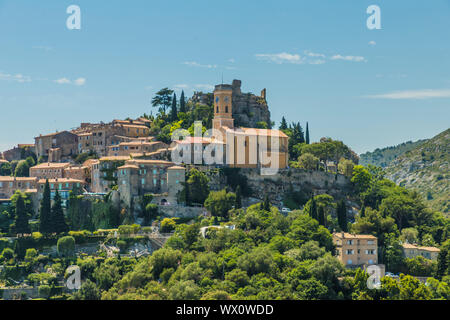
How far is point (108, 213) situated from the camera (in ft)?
225

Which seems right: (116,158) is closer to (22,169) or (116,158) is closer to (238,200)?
(238,200)

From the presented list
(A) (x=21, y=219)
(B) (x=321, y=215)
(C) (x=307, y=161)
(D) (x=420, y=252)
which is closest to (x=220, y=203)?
(B) (x=321, y=215)

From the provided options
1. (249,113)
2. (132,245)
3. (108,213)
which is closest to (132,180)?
(108,213)

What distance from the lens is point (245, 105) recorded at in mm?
95250

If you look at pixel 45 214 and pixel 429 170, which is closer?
pixel 45 214

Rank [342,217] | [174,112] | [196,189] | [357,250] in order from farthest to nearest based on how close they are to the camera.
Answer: [174,112]
[196,189]
[342,217]
[357,250]

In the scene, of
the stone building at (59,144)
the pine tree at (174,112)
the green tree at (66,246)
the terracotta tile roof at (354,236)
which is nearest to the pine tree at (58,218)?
the green tree at (66,246)

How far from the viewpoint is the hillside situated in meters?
158

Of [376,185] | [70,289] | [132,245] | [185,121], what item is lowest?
[70,289]

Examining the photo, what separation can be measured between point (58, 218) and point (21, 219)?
4073 mm

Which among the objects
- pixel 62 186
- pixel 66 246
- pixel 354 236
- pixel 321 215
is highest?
pixel 62 186

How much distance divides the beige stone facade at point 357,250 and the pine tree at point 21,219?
33.4 metres

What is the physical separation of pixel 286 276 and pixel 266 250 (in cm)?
352

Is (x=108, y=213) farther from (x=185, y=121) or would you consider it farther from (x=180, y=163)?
(x=185, y=121)
